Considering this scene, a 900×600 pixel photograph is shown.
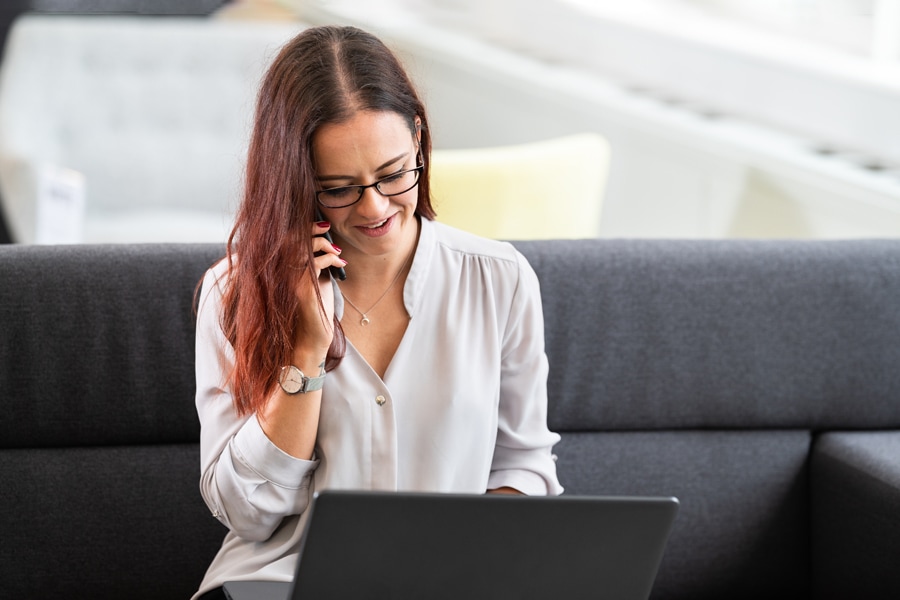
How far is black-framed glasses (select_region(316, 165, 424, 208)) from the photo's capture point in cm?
141

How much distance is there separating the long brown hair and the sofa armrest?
37.4 inches

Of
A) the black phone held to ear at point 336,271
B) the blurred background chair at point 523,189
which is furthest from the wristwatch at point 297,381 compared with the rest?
the blurred background chair at point 523,189

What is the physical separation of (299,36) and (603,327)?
753mm

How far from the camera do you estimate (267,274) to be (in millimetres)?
1429

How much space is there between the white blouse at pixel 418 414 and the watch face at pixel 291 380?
67mm

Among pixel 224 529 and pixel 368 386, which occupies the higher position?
pixel 368 386

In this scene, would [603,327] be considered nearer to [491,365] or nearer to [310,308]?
[491,365]

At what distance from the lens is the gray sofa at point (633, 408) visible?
5.90ft

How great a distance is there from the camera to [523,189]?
91.7 inches

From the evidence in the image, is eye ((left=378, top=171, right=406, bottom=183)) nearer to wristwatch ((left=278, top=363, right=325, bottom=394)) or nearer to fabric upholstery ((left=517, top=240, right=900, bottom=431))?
wristwatch ((left=278, top=363, right=325, bottom=394))

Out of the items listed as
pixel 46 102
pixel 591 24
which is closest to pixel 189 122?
pixel 46 102

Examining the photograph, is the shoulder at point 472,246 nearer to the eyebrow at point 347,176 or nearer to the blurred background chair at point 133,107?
the eyebrow at point 347,176

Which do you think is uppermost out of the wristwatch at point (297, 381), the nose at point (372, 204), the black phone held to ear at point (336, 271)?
the nose at point (372, 204)

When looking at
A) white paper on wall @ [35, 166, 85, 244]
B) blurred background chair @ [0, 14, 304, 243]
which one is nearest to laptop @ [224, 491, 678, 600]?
white paper on wall @ [35, 166, 85, 244]
